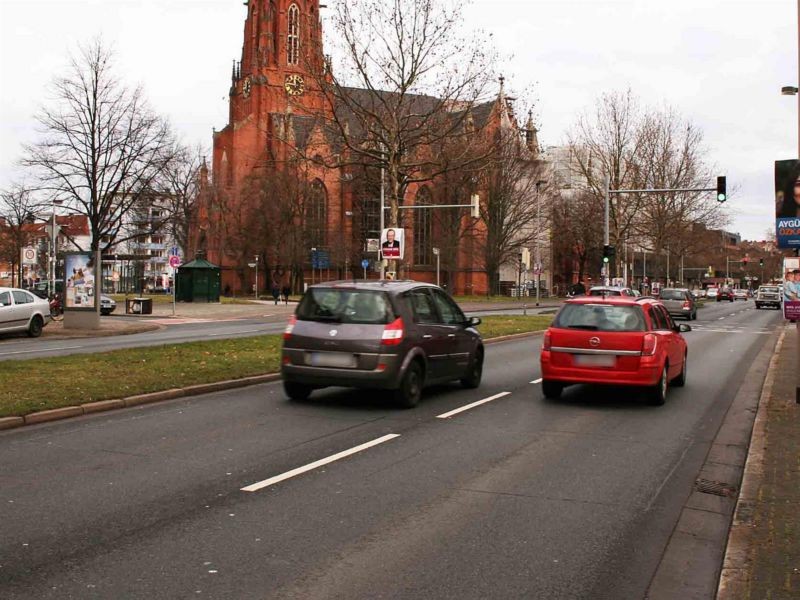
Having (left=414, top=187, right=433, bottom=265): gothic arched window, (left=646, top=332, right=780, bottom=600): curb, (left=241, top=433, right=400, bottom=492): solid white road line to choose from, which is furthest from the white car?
(left=414, top=187, right=433, bottom=265): gothic arched window

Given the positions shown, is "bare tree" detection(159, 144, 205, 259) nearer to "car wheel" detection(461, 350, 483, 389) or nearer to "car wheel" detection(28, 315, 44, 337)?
"car wheel" detection(28, 315, 44, 337)

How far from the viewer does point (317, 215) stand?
75.5 metres

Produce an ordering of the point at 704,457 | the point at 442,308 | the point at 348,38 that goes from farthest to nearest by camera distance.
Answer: the point at 348,38, the point at 442,308, the point at 704,457

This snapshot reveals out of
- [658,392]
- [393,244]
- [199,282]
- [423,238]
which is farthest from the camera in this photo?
[423,238]

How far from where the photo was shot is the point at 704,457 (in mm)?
7699

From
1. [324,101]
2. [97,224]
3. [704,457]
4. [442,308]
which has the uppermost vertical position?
[324,101]

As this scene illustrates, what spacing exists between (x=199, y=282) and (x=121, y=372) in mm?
40447

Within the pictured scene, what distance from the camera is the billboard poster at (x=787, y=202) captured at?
10.5m

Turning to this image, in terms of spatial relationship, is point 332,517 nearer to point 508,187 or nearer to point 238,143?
point 508,187

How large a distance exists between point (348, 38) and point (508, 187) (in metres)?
42.2

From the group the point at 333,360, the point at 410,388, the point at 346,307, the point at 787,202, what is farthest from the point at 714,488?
the point at 787,202

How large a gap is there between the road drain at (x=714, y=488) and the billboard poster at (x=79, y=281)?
1987 centimetres

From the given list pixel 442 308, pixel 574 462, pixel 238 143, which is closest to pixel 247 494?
pixel 574 462

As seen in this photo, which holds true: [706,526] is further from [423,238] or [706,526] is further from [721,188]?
[423,238]
